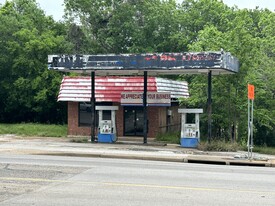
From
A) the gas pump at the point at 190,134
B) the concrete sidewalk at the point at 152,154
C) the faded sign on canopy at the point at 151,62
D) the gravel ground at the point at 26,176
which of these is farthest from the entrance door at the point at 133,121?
the gravel ground at the point at 26,176

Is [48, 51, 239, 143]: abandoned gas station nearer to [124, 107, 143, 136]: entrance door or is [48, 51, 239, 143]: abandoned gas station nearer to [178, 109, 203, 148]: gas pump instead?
[124, 107, 143, 136]: entrance door

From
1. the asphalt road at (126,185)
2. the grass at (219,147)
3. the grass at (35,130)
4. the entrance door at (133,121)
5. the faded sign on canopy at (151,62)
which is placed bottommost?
the asphalt road at (126,185)

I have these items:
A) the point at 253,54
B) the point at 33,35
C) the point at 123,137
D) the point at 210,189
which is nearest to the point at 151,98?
the point at 123,137

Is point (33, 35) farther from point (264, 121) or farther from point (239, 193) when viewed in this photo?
point (239, 193)

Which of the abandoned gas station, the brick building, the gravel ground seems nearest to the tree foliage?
the brick building

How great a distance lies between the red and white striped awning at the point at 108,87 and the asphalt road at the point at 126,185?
1494cm

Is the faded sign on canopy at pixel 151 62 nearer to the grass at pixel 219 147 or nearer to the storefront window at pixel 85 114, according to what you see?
the grass at pixel 219 147

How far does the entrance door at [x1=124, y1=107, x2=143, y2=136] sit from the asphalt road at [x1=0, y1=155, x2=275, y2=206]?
14938mm

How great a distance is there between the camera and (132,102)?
93.0 ft

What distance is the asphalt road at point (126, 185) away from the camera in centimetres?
916

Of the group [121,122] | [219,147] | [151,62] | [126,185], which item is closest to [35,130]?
[121,122]

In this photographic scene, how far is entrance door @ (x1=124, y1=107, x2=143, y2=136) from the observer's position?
30109 mm

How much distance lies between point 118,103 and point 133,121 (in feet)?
5.20

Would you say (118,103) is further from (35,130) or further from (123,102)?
(35,130)
